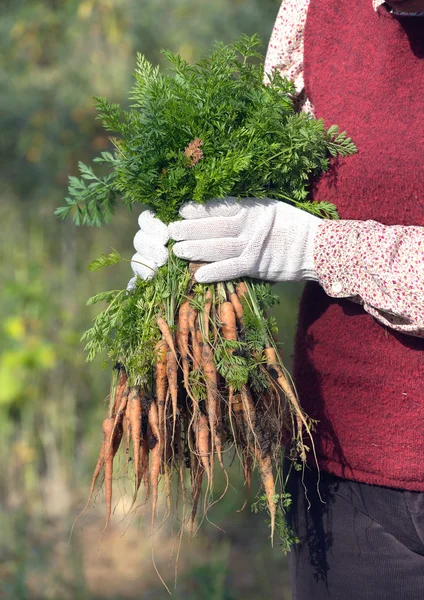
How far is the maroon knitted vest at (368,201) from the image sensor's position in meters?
1.17

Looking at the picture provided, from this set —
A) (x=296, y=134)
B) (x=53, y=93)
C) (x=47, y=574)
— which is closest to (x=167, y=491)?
(x=296, y=134)

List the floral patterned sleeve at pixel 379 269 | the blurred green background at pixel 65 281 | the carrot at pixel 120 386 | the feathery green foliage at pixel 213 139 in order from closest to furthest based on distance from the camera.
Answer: the floral patterned sleeve at pixel 379 269 < the feathery green foliage at pixel 213 139 < the carrot at pixel 120 386 < the blurred green background at pixel 65 281

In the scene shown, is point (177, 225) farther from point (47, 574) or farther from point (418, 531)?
point (47, 574)

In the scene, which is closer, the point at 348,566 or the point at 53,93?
the point at 348,566

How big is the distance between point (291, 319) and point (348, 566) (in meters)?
2.11

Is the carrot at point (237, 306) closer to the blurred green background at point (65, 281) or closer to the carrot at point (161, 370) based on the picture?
the carrot at point (161, 370)

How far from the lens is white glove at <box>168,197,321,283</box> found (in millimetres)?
1213

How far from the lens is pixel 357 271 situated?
115 cm

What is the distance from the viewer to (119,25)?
3414mm

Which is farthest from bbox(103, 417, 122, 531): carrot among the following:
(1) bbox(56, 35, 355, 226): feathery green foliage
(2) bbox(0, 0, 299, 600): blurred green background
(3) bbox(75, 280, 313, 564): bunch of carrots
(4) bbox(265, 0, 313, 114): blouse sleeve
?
(2) bbox(0, 0, 299, 600): blurred green background

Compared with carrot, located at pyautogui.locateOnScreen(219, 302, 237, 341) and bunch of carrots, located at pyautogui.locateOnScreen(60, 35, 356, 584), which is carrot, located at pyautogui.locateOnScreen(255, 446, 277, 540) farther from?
carrot, located at pyautogui.locateOnScreen(219, 302, 237, 341)

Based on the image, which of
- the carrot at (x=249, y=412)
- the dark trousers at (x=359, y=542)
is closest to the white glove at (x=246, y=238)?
the carrot at (x=249, y=412)

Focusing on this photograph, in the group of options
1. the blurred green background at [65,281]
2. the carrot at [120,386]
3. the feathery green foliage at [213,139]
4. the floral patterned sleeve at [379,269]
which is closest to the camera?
the floral patterned sleeve at [379,269]

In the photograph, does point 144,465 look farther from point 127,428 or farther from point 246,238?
point 246,238
